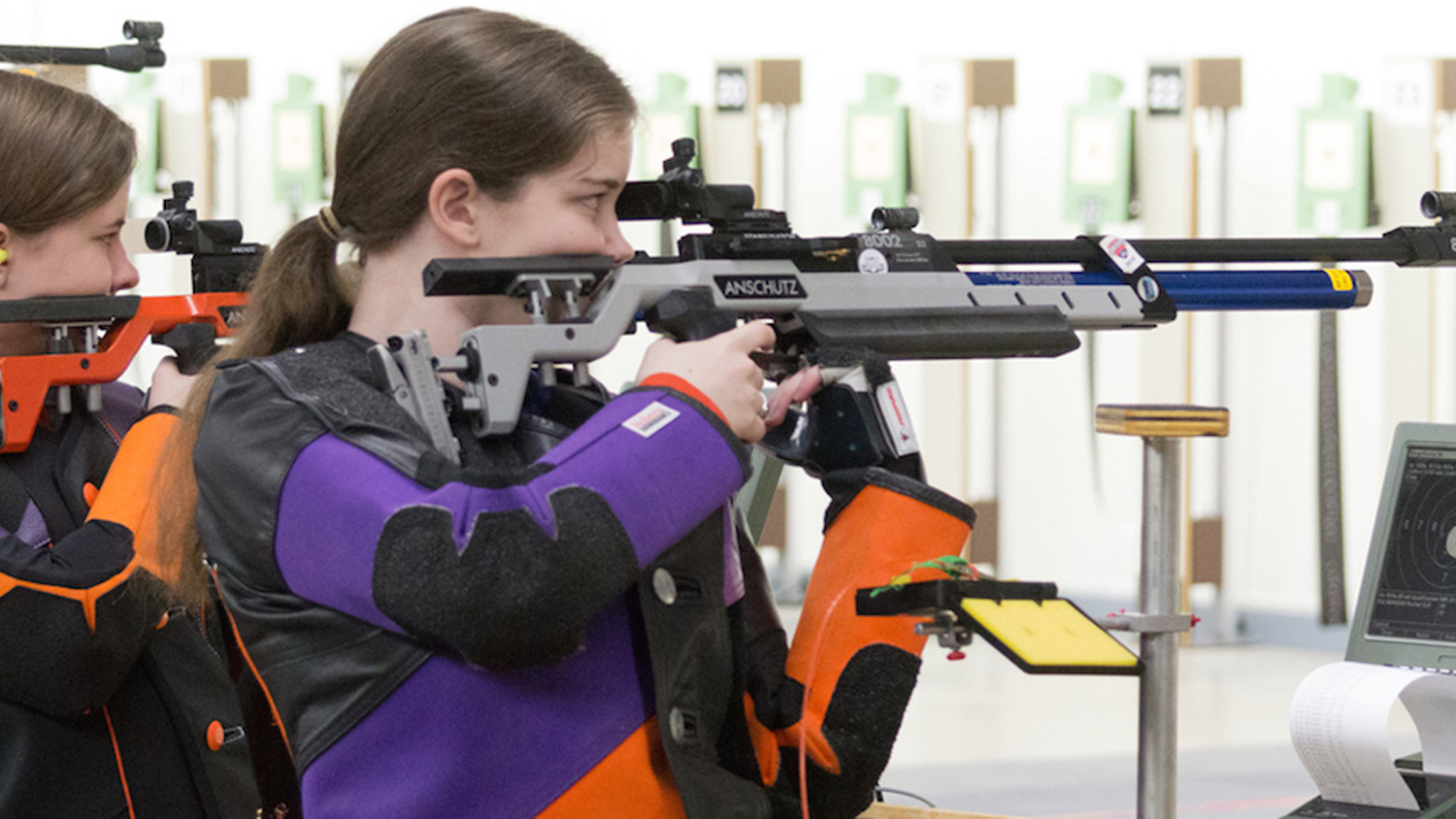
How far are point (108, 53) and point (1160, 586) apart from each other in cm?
156

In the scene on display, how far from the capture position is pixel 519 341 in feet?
3.56

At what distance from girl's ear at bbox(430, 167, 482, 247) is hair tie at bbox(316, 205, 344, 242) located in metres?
0.09

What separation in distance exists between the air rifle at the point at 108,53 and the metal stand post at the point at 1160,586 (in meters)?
1.42

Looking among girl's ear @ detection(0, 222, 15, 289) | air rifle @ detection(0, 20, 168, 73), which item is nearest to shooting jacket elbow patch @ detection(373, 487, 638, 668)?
girl's ear @ detection(0, 222, 15, 289)

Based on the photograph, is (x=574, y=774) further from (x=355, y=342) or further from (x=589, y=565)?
(x=355, y=342)

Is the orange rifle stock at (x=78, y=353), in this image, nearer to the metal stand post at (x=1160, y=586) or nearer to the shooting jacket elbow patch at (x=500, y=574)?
the shooting jacket elbow patch at (x=500, y=574)

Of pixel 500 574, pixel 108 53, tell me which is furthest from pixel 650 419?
pixel 108 53

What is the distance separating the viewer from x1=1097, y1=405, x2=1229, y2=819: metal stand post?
1442 millimetres

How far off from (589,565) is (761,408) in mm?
172

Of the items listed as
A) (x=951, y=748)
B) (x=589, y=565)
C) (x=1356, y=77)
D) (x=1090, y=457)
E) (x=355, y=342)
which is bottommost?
(x=951, y=748)

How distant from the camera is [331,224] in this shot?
1.16m

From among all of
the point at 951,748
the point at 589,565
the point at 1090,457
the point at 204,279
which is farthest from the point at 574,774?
the point at 1090,457

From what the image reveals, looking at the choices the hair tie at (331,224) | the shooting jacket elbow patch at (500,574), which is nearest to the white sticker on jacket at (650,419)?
the shooting jacket elbow patch at (500,574)

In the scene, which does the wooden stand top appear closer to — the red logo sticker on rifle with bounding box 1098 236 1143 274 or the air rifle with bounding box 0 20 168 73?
the red logo sticker on rifle with bounding box 1098 236 1143 274
